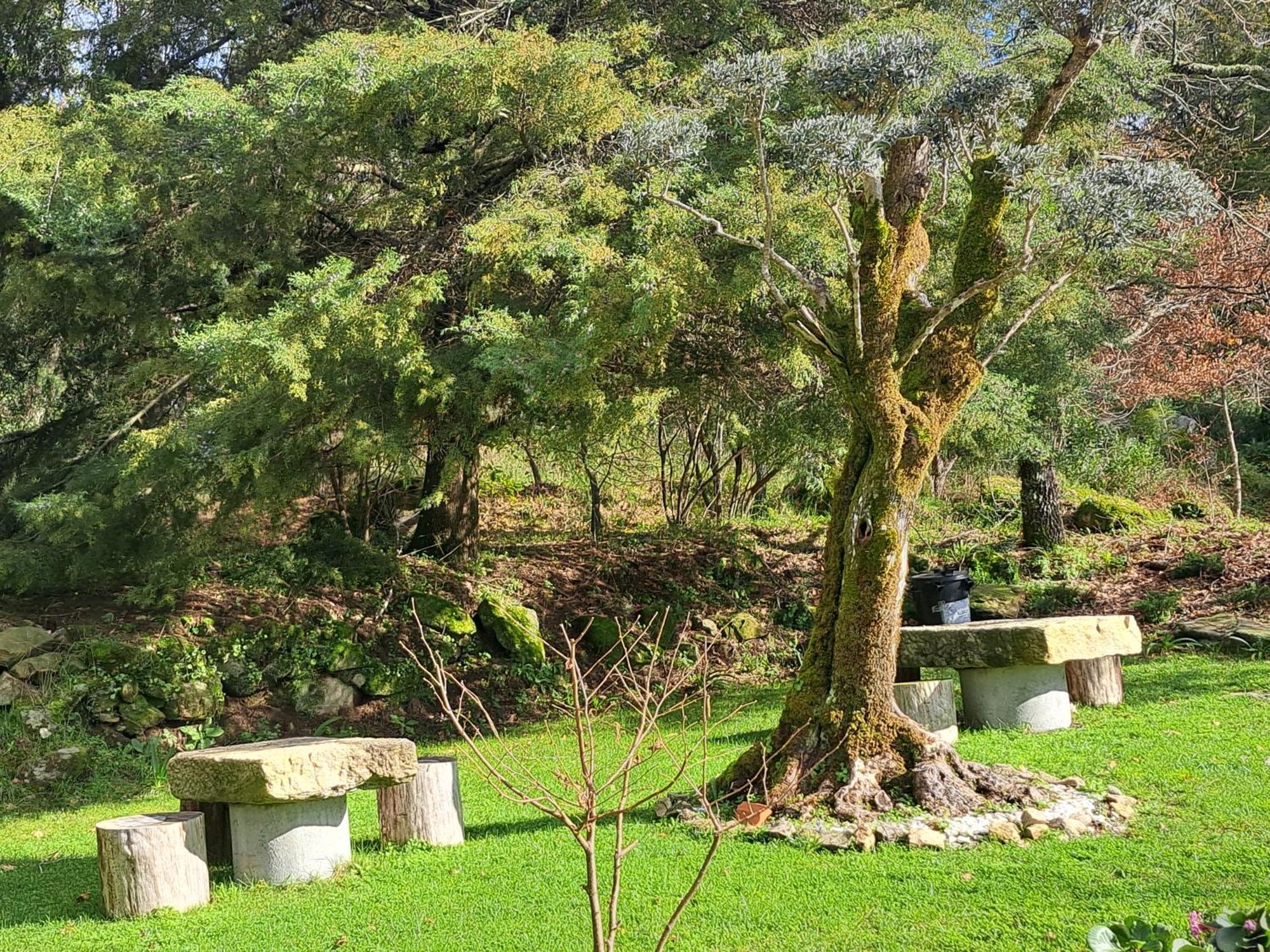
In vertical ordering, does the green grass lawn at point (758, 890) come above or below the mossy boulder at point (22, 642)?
below

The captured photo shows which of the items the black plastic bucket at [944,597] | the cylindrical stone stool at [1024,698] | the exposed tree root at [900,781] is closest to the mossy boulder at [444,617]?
the black plastic bucket at [944,597]

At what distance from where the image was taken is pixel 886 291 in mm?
6039

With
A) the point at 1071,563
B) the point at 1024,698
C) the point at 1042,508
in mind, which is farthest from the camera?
the point at 1042,508

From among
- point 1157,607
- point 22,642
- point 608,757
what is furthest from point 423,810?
point 1157,607

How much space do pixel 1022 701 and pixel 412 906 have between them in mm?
4239

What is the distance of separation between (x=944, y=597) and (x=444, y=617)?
453 centimetres

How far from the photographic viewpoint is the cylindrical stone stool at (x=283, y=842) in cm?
535

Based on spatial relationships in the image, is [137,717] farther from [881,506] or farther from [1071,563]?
[1071,563]

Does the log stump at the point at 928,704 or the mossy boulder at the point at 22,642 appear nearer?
the log stump at the point at 928,704

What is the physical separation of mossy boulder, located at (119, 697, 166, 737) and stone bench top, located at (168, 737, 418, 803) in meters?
3.80

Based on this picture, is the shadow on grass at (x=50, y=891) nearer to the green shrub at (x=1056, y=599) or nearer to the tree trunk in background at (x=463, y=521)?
the tree trunk in background at (x=463, y=521)

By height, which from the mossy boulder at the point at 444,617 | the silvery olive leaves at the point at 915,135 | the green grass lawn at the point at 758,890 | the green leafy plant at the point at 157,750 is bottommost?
the green grass lawn at the point at 758,890

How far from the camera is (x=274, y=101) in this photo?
316 inches

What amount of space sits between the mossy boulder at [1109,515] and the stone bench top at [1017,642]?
6.44m
